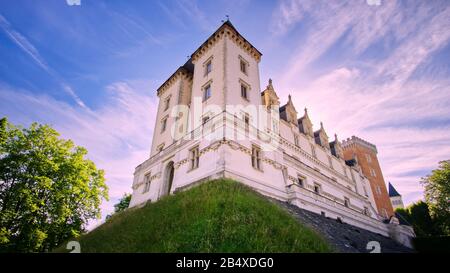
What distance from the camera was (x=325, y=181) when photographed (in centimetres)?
2762

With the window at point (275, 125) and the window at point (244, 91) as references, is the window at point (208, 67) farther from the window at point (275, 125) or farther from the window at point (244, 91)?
the window at point (275, 125)

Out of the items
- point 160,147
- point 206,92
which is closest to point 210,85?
point 206,92

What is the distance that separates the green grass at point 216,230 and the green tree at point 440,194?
39.4m

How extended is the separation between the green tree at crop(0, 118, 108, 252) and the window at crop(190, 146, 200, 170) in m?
13.0

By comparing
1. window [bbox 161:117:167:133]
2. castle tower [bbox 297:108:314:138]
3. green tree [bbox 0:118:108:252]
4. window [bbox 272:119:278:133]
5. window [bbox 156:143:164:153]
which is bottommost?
green tree [bbox 0:118:108:252]

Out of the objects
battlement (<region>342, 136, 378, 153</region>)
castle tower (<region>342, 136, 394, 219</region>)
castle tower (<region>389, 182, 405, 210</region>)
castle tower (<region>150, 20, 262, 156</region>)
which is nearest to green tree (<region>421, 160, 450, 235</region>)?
castle tower (<region>342, 136, 394, 219</region>)

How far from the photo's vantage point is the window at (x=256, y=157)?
1864 cm

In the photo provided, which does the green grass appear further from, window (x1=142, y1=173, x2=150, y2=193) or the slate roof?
the slate roof

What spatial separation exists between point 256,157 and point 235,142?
2.59 meters

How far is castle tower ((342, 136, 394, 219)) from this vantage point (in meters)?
41.6

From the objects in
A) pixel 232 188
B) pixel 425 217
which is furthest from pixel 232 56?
pixel 425 217

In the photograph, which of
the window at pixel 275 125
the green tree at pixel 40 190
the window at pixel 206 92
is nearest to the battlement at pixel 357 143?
the window at pixel 275 125

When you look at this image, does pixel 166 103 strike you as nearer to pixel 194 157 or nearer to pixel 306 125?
pixel 194 157

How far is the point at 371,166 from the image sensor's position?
46688 mm
